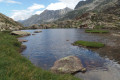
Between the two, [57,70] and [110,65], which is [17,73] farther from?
[110,65]

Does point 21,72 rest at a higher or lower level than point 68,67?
higher

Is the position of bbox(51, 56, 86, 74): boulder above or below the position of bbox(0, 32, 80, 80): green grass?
below

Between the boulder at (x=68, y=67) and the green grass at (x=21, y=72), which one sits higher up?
the green grass at (x=21, y=72)

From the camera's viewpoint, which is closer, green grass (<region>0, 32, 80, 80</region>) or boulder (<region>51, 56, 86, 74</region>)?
green grass (<region>0, 32, 80, 80</region>)

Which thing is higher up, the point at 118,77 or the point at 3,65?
the point at 3,65

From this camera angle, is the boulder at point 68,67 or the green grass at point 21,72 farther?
the boulder at point 68,67

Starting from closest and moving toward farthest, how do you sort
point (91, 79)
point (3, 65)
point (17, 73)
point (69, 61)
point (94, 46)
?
point (17, 73), point (3, 65), point (91, 79), point (69, 61), point (94, 46)

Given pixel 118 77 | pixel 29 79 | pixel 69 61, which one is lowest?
pixel 118 77

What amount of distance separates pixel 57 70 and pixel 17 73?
1163 cm

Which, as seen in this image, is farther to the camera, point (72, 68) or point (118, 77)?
point (72, 68)

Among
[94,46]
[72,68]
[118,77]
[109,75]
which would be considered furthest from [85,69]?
[94,46]

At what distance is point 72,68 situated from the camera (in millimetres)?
20141

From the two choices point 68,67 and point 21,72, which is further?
point 68,67

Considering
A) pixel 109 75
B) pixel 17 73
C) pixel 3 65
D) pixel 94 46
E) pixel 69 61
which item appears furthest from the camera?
pixel 94 46
